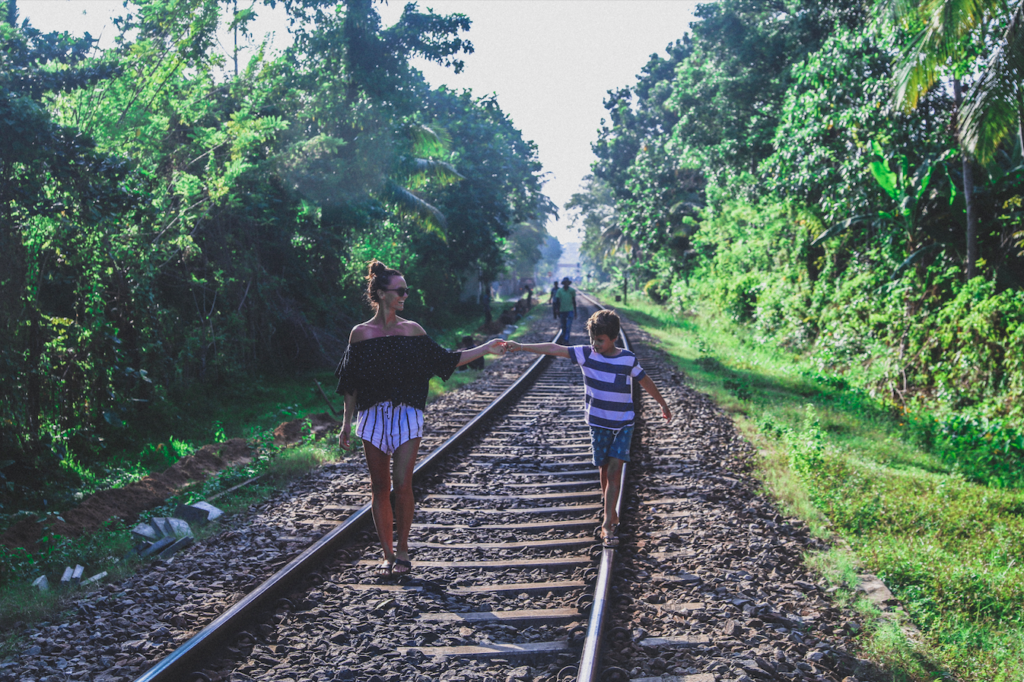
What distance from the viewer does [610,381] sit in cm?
510

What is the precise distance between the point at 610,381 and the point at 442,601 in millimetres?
1878

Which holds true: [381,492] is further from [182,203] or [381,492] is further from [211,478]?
[182,203]

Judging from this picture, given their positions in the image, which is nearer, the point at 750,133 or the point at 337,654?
the point at 337,654

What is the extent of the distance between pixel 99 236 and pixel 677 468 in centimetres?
795

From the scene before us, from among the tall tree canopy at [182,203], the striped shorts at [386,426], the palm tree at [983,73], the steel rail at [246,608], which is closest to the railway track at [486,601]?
the steel rail at [246,608]

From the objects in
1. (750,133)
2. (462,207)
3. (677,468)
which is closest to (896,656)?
(677,468)

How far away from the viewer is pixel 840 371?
14.1m

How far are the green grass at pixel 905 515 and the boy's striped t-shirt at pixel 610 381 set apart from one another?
1.83 metres

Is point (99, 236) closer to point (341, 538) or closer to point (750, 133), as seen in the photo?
point (341, 538)

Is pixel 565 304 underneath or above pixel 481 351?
above

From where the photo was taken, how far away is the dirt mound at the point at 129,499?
248 inches

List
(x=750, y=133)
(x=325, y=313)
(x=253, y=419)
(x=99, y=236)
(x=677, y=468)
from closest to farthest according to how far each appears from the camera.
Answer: (x=677, y=468), (x=99, y=236), (x=253, y=419), (x=325, y=313), (x=750, y=133)

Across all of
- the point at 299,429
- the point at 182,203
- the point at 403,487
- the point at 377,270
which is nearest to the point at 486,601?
the point at 403,487

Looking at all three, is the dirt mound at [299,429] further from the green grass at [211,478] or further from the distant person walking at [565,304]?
the distant person walking at [565,304]
